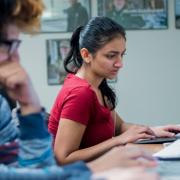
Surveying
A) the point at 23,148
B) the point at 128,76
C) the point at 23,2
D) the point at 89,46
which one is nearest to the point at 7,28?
the point at 23,2

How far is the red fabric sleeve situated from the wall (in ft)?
4.68

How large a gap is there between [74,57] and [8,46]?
1.03m

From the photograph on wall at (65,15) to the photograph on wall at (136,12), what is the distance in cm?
12

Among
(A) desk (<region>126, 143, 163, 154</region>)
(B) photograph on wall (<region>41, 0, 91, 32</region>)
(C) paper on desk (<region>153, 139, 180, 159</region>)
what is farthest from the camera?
(B) photograph on wall (<region>41, 0, 91, 32</region>)

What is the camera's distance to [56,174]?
2.16ft

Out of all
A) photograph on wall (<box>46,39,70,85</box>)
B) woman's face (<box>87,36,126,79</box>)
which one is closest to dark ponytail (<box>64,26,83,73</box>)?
woman's face (<box>87,36,126,79</box>)

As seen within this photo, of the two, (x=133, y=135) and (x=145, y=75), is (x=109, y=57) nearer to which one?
(x=133, y=135)

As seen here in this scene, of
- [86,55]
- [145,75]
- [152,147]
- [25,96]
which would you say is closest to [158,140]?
[152,147]

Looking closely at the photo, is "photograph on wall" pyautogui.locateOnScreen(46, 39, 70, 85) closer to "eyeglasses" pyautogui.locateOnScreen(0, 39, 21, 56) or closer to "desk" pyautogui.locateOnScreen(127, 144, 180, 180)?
"desk" pyautogui.locateOnScreen(127, 144, 180, 180)

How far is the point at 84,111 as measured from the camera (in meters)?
1.53

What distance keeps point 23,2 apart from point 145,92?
2339 mm

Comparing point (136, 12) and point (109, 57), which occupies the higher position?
point (136, 12)

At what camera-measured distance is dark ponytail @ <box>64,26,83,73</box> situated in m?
1.79

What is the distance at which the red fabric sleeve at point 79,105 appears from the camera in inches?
59.6
